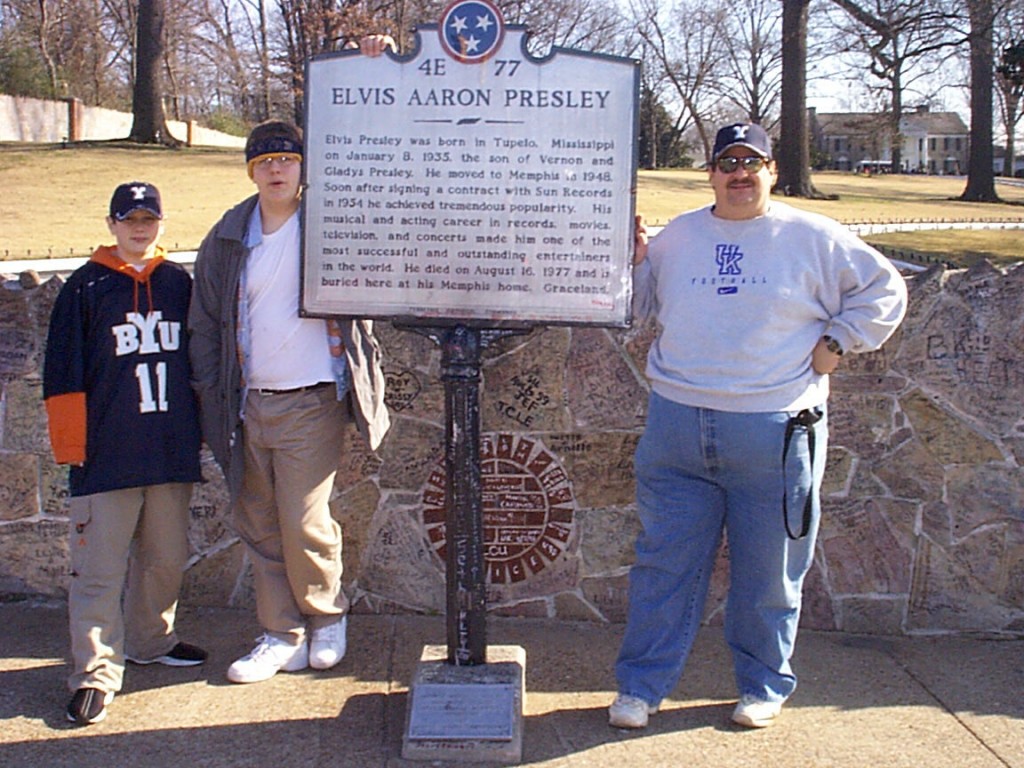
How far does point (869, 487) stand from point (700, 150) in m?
71.4

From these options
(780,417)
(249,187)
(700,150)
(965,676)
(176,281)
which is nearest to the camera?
(780,417)

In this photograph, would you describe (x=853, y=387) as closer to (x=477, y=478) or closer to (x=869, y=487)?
(x=869, y=487)

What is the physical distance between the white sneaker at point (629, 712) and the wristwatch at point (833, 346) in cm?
122

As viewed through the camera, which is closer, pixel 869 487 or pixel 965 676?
pixel 965 676

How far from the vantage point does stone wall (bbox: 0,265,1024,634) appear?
435cm

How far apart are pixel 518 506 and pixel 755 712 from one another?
1252 mm

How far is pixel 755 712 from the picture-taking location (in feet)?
11.8

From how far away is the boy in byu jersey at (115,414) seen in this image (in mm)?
3594

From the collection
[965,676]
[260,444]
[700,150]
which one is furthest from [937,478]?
[700,150]

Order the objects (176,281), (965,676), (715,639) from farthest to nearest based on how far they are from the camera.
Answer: (715,639) < (965,676) < (176,281)

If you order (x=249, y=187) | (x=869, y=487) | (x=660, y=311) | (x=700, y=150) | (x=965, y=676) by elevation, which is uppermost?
(x=700, y=150)

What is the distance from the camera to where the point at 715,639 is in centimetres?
436

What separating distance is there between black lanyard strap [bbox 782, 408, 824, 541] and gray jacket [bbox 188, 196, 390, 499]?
131 cm

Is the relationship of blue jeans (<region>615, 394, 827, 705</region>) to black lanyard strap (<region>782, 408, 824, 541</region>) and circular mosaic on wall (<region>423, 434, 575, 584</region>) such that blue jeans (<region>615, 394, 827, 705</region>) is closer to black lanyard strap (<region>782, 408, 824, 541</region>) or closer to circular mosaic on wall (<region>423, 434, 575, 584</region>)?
black lanyard strap (<region>782, 408, 824, 541</region>)
